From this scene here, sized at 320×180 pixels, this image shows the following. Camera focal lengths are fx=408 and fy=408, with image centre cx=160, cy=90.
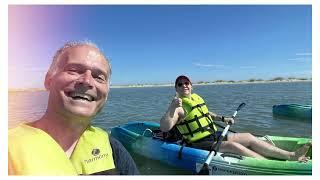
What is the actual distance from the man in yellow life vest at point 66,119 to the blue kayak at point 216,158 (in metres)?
2.53

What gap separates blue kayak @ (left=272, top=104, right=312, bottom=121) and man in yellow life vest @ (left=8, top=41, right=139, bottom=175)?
7.38 m

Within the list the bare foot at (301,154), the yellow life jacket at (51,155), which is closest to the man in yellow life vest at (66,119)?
the yellow life jacket at (51,155)

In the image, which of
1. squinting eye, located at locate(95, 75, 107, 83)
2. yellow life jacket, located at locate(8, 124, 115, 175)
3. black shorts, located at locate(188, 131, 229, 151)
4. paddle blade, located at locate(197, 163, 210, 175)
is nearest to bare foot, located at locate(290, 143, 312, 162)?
black shorts, located at locate(188, 131, 229, 151)

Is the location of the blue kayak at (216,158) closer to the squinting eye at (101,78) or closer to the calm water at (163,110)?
the calm water at (163,110)

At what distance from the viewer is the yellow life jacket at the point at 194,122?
4.89 metres

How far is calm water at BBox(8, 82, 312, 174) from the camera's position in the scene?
703 centimetres

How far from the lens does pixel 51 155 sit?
2.19m

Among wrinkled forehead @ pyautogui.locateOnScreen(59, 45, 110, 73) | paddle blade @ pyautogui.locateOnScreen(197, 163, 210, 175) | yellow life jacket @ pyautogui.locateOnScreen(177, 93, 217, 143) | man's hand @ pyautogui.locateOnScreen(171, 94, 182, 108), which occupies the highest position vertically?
wrinkled forehead @ pyautogui.locateOnScreen(59, 45, 110, 73)

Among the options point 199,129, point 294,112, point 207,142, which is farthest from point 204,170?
point 294,112

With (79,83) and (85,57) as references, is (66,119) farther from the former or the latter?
(85,57)

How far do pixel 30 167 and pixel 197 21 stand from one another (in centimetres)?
360

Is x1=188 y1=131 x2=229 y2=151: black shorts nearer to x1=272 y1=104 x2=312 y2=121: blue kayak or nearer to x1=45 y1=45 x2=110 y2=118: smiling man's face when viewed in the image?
x1=45 y1=45 x2=110 y2=118: smiling man's face

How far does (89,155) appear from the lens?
2.34m
